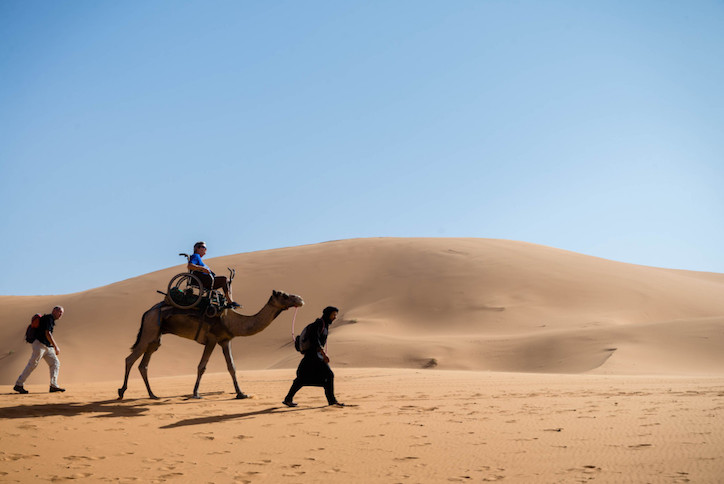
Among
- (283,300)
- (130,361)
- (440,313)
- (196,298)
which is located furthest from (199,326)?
(440,313)

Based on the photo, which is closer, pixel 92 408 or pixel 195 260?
pixel 92 408

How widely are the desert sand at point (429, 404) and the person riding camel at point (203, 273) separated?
2.23m

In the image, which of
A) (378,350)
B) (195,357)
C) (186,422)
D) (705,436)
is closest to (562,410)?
(705,436)

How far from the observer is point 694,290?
4378 cm

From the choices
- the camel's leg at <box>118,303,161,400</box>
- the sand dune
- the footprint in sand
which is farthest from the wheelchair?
the sand dune

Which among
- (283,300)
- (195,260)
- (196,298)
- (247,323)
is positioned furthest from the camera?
(247,323)

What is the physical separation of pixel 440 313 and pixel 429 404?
26863mm

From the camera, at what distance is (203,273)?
1227cm

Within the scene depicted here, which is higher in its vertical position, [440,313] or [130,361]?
[440,313]

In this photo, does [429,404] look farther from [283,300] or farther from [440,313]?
[440,313]

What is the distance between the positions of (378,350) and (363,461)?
22.4 meters

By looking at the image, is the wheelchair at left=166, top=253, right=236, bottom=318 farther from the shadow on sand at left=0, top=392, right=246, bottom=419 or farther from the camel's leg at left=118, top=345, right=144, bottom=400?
the shadow on sand at left=0, top=392, right=246, bottom=419

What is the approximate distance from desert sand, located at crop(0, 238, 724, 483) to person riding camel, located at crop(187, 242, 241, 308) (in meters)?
2.23

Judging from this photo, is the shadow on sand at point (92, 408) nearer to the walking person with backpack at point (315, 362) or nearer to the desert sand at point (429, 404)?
the desert sand at point (429, 404)
